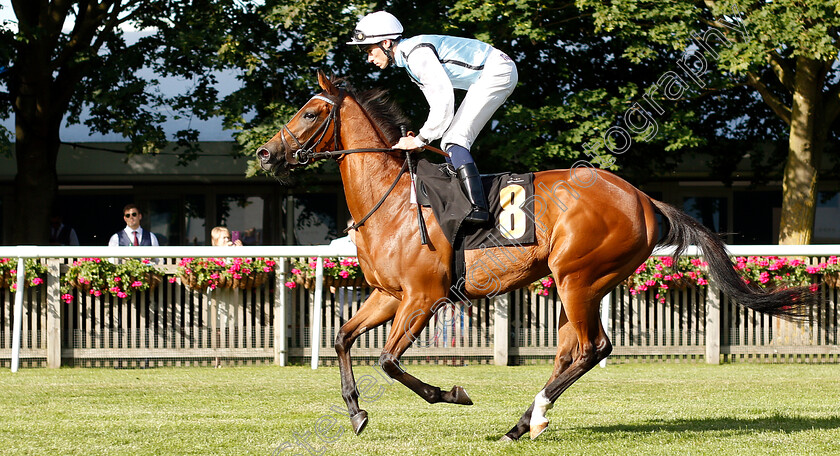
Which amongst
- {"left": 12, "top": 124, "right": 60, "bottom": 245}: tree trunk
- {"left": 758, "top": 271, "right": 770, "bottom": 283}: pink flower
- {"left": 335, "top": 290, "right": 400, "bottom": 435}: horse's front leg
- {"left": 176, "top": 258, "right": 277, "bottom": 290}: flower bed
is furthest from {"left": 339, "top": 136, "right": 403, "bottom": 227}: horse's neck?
{"left": 12, "top": 124, "right": 60, "bottom": 245}: tree trunk

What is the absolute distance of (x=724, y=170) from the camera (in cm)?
1397

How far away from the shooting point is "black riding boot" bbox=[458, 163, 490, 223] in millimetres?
5008

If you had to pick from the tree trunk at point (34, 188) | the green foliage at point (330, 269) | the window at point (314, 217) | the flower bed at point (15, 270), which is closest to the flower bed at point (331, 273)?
the green foliage at point (330, 269)

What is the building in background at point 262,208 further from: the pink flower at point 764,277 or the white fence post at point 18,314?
the white fence post at point 18,314

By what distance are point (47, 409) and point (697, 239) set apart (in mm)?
4464

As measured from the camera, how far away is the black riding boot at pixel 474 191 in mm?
5008

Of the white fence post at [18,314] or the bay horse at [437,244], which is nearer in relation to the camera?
the bay horse at [437,244]

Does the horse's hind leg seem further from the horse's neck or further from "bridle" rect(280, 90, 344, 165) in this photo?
"bridle" rect(280, 90, 344, 165)

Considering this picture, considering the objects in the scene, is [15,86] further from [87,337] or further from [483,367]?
[483,367]

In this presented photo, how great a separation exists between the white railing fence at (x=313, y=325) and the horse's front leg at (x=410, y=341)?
4090 millimetres

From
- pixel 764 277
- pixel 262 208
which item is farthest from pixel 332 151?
pixel 262 208

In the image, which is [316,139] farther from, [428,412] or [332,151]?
[428,412]

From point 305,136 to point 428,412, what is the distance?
2101mm

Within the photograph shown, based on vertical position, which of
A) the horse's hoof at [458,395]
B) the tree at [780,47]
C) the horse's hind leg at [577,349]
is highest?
the tree at [780,47]
